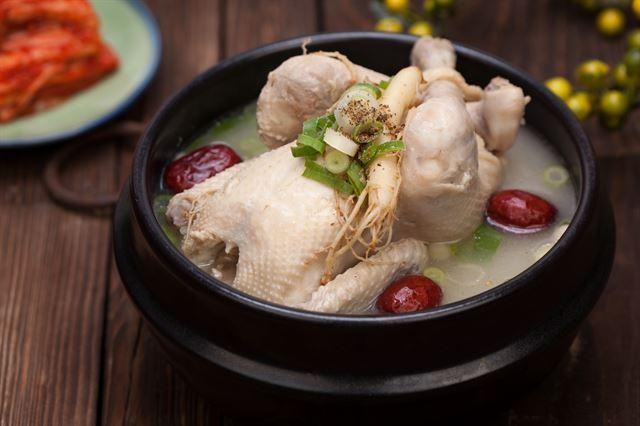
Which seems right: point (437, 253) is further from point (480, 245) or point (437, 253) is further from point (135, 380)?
point (135, 380)

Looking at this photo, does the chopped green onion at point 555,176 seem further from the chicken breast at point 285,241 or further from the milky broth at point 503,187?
the chicken breast at point 285,241

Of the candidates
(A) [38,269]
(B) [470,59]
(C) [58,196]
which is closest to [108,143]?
(C) [58,196]

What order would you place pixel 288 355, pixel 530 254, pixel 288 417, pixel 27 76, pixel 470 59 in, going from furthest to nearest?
pixel 27 76
pixel 470 59
pixel 530 254
pixel 288 417
pixel 288 355

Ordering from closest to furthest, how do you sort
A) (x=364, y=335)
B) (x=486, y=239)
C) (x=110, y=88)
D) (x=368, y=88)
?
1. (x=364, y=335)
2. (x=368, y=88)
3. (x=486, y=239)
4. (x=110, y=88)

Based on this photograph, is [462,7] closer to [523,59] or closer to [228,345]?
[523,59]

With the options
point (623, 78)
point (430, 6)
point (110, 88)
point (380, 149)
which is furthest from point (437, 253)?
point (110, 88)

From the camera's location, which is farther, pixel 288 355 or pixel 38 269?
pixel 38 269
